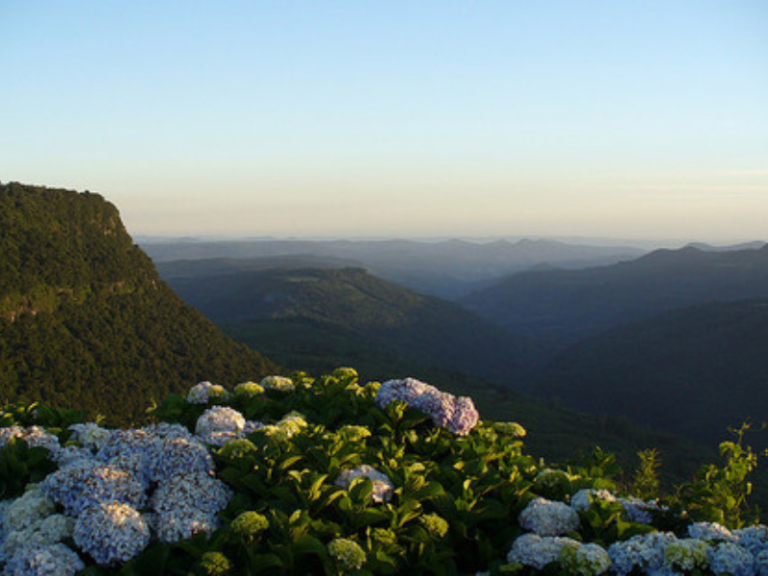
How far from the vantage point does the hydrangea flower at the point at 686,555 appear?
16.6 ft

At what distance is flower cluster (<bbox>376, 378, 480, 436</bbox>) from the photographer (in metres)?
8.20

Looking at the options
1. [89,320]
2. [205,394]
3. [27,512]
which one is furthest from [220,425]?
[89,320]

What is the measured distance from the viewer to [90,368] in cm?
10138

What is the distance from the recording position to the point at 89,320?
119688 millimetres

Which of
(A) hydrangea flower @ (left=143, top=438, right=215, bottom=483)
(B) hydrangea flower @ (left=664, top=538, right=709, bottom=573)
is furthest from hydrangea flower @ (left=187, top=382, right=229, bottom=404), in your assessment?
(B) hydrangea flower @ (left=664, top=538, right=709, bottom=573)

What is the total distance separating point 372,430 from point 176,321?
446 ft

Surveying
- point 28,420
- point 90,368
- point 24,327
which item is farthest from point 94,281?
point 28,420

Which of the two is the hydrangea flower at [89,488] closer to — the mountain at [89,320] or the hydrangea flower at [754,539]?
the hydrangea flower at [754,539]

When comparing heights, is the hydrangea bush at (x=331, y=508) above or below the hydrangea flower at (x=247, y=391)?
Answer: below

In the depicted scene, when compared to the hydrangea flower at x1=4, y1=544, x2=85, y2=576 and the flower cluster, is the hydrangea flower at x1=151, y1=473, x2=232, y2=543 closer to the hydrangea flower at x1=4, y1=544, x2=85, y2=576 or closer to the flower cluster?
the hydrangea flower at x1=4, y1=544, x2=85, y2=576

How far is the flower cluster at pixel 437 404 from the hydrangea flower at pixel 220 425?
2.26 m

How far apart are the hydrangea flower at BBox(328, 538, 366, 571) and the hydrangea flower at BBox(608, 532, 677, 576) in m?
2.46

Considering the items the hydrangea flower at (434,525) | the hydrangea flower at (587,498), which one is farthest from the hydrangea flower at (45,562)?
the hydrangea flower at (587,498)

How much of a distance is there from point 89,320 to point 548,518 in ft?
434
